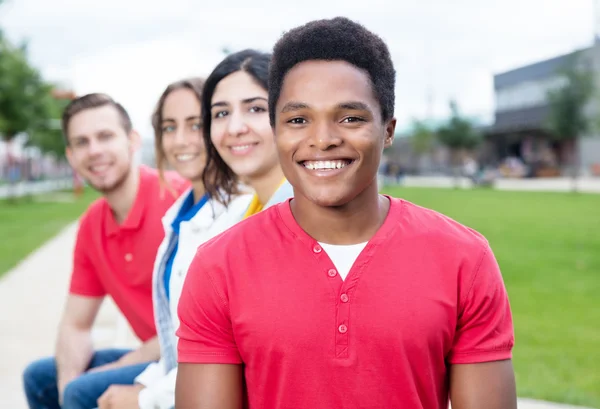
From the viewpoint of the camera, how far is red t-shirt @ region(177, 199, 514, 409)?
1750 millimetres

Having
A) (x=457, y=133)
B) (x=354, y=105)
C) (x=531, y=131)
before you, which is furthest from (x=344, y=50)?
(x=531, y=131)

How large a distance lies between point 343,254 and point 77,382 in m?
1.46

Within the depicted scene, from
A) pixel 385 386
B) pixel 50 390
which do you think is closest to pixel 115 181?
pixel 50 390

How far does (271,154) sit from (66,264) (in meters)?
9.59

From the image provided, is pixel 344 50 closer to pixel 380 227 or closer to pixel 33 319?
pixel 380 227

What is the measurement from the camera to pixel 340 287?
5.86ft

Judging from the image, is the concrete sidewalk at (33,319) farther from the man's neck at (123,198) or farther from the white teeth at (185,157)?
the white teeth at (185,157)

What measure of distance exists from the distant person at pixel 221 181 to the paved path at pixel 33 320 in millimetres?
2357

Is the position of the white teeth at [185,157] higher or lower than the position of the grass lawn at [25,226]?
higher

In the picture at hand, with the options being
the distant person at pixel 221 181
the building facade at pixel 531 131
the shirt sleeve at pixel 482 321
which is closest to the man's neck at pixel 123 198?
the distant person at pixel 221 181

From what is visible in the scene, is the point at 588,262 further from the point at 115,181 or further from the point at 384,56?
the point at 384,56

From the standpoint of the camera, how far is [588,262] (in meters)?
10.8

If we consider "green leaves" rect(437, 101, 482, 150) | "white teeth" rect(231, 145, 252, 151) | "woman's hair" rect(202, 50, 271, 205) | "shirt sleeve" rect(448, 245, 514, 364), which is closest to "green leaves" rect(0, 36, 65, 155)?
"woman's hair" rect(202, 50, 271, 205)

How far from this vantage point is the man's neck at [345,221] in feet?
6.28
